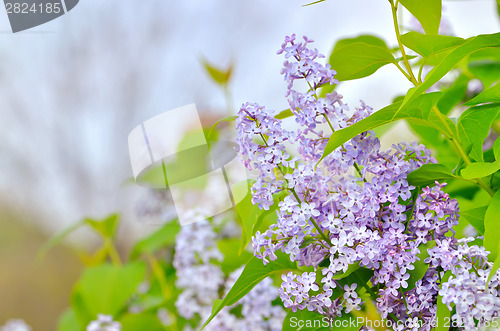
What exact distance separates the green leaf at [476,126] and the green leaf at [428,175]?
0.05 meters

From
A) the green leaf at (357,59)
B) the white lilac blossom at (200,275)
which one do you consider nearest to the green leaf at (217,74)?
the white lilac blossom at (200,275)

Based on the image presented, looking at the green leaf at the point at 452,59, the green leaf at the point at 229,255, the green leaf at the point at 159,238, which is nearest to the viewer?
the green leaf at the point at 452,59

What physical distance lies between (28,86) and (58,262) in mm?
953

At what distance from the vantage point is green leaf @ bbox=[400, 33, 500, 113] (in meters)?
0.27

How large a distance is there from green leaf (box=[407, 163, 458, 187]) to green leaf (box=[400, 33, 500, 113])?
0.04 metres

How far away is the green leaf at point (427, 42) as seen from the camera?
12.8 inches

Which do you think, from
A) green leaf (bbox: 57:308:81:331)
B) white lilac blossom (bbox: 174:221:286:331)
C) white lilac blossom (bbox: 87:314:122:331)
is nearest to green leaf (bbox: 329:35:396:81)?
white lilac blossom (bbox: 174:221:286:331)

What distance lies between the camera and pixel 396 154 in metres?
0.31

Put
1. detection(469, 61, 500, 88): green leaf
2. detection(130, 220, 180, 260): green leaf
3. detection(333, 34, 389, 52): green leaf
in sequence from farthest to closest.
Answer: detection(130, 220, 180, 260): green leaf → detection(469, 61, 500, 88): green leaf → detection(333, 34, 389, 52): green leaf

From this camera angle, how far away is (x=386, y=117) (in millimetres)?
286

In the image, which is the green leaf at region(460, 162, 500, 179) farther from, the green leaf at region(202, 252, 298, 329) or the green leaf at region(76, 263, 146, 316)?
the green leaf at region(76, 263, 146, 316)

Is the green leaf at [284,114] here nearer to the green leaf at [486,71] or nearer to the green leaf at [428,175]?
the green leaf at [428,175]

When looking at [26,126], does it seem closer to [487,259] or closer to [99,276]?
[99,276]

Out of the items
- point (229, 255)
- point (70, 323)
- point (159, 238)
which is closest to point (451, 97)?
point (229, 255)
